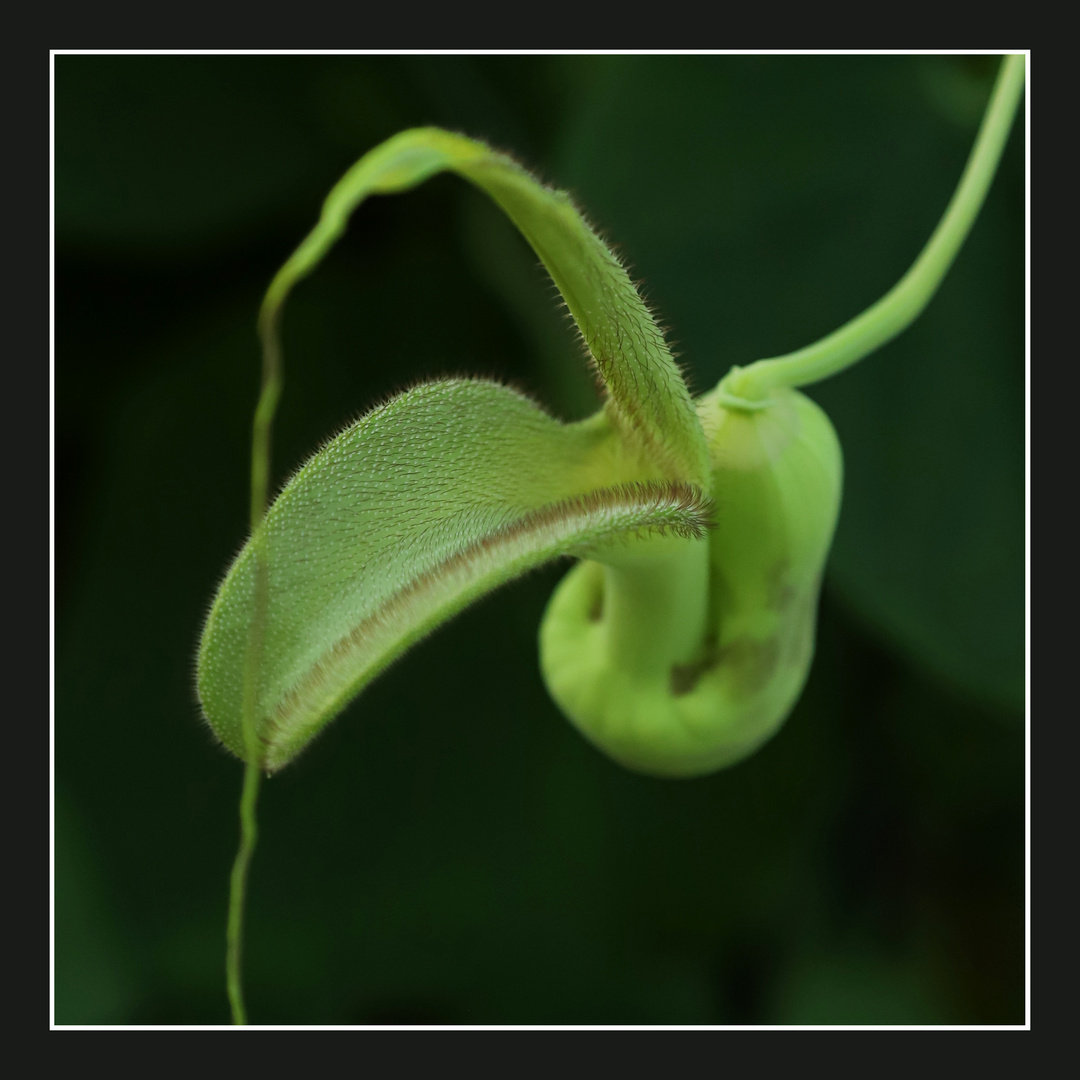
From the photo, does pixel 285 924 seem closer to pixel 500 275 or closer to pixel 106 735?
pixel 106 735

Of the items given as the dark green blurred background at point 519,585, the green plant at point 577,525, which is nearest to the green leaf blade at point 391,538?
the green plant at point 577,525

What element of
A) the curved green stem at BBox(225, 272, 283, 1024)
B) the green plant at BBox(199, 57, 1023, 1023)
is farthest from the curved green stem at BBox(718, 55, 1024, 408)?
the curved green stem at BBox(225, 272, 283, 1024)

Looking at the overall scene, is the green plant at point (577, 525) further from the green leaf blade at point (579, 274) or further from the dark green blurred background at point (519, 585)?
the dark green blurred background at point (519, 585)

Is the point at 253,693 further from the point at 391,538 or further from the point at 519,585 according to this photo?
the point at 519,585

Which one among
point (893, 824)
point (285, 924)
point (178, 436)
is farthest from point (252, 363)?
point (893, 824)

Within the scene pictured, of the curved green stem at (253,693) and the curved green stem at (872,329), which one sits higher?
the curved green stem at (872,329)

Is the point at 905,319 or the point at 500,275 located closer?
the point at 905,319
